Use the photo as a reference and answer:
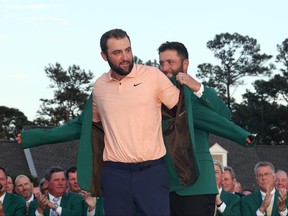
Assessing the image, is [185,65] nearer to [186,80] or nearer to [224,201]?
[186,80]

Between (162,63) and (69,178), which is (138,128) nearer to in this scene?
(162,63)

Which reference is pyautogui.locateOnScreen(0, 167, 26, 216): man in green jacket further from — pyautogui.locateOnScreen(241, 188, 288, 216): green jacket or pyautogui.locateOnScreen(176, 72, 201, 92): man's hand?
pyautogui.locateOnScreen(176, 72, 201, 92): man's hand

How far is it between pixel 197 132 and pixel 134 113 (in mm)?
1010

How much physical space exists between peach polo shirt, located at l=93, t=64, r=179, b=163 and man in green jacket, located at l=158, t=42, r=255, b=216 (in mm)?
262

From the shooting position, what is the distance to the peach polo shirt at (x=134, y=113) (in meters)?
6.12

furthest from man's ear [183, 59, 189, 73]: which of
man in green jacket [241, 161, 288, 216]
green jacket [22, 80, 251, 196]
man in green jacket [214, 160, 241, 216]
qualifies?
man in green jacket [214, 160, 241, 216]

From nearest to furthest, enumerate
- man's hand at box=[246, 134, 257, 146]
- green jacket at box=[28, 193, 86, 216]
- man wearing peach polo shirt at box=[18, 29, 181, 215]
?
1. man wearing peach polo shirt at box=[18, 29, 181, 215]
2. man's hand at box=[246, 134, 257, 146]
3. green jacket at box=[28, 193, 86, 216]

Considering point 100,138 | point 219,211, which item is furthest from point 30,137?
point 219,211

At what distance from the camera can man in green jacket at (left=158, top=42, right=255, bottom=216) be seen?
6496 mm

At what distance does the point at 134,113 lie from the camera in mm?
6125

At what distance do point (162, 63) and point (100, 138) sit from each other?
3.10 feet

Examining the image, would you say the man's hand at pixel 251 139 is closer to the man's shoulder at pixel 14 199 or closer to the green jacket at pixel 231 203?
the green jacket at pixel 231 203

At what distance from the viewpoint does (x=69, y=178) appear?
41.7 ft

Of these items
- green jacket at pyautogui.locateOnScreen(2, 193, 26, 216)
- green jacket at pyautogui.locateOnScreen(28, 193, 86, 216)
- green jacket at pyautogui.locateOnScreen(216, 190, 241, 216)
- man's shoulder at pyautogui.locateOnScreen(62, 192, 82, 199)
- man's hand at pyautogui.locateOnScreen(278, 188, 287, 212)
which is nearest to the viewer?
man's hand at pyautogui.locateOnScreen(278, 188, 287, 212)
